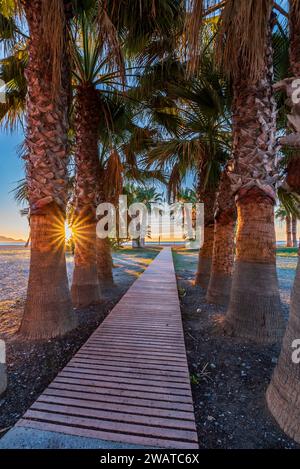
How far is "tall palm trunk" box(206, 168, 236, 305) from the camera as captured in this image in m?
5.98

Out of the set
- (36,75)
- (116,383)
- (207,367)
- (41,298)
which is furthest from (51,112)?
(207,367)

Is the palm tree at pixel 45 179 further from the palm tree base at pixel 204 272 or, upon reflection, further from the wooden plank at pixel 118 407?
A: the palm tree base at pixel 204 272

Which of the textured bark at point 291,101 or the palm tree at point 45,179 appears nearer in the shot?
the textured bark at point 291,101

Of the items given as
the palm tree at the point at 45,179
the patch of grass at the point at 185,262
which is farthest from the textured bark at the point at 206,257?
the patch of grass at the point at 185,262

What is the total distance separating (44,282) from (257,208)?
3835 mm

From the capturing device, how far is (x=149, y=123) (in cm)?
712

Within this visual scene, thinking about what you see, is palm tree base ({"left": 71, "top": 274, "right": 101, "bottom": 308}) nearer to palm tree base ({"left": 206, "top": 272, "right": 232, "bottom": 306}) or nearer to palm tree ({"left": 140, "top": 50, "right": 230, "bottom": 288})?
palm tree base ({"left": 206, "top": 272, "right": 232, "bottom": 306})

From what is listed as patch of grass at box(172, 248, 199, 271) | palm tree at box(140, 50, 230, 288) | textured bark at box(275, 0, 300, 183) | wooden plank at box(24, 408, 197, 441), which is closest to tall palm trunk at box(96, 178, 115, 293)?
palm tree at box(140, 50, 230, 288)

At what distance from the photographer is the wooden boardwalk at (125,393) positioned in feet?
6.95

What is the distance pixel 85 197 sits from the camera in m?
6.23

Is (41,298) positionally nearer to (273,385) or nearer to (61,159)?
(61,159)

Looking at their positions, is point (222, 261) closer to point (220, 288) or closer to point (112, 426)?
point (220, 288)

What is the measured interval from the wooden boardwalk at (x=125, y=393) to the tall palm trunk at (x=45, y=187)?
1039 mm

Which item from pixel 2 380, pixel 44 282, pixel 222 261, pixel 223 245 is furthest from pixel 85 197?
pixel 2 380
